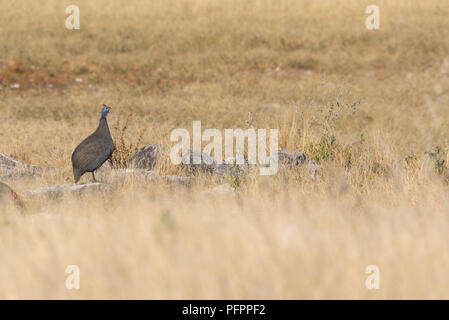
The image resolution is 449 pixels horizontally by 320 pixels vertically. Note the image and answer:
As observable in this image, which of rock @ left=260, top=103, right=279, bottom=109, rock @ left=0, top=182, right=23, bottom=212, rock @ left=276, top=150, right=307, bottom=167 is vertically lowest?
rock @ left=0, top=182, right=23, bottom=212

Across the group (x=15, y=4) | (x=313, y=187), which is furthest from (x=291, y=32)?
(x=313, y=187)

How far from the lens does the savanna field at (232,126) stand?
132 inches

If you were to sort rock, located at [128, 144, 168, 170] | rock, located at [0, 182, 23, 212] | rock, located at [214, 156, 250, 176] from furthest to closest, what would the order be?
1. rock, located at [128, 144, 168, 170]
2. rock, located at [214, 156, 250, 176]
3. rock, located at [0, 182, 23, 212]

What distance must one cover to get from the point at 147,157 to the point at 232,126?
5098 millimetres

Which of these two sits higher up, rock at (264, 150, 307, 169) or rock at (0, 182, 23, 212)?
rock at (264, 150, 307, 169)

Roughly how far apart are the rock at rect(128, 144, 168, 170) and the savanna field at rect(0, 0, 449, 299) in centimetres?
40

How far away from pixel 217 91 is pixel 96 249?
517 inches

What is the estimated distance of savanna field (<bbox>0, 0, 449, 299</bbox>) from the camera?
3.34 m

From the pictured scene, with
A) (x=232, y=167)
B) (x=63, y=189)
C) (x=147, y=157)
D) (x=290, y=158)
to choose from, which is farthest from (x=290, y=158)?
(x=63, y=189)

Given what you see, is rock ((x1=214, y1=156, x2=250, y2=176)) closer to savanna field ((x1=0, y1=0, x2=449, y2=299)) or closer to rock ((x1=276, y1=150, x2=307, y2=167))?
savanna field ((x1=0, y1=0, x2=449, y2=299))

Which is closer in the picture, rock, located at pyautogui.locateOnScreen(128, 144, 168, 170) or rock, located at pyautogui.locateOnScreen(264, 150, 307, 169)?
rock, located at pyautogui.locateOnScreen(264, 150, 307, 169)

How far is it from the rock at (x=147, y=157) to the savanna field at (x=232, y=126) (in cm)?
40

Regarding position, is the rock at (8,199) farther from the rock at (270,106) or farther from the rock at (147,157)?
the rock at (270,106)

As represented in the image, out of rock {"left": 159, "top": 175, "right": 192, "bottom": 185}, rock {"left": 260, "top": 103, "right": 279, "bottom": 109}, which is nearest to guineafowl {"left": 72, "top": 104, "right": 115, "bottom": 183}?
rock {"left": 159, "top": 175, "right": 192, "bottom": 185}
